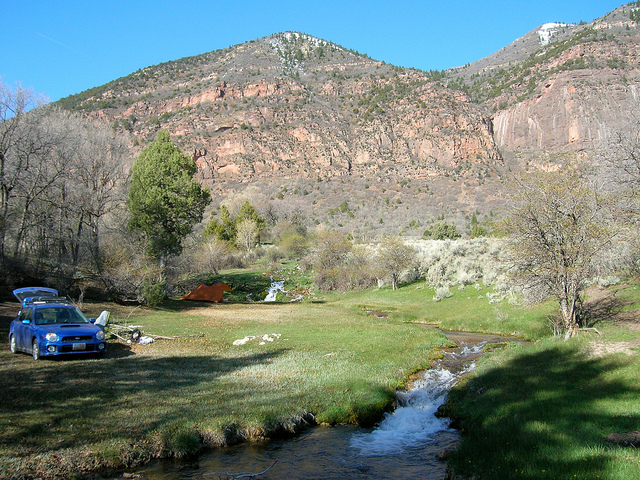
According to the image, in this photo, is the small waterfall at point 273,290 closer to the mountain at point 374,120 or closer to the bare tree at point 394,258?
the bare tree at point 394,258

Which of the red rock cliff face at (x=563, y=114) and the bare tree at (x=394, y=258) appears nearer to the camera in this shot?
the bare tree at (x=394, y=258)

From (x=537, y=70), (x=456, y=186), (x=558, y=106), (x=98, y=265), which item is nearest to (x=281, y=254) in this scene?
(x=98, y=265)

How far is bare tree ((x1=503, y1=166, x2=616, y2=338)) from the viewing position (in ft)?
47.1

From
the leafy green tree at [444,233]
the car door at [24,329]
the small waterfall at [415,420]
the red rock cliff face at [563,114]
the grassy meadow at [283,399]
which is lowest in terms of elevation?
the small waterfall at [415,420]

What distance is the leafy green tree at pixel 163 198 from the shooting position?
114ft

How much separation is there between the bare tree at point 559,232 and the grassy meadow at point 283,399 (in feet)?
6.71

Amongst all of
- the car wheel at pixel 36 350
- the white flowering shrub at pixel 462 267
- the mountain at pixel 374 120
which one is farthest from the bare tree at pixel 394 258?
the mountain at pixel 374 120

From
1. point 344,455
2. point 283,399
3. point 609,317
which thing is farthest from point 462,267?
point 344,455

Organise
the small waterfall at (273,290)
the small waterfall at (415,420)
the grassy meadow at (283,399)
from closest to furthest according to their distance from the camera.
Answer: the grassy meadow at (283,399), the small waterfall at (415,420), the small waterfall at (273,290)

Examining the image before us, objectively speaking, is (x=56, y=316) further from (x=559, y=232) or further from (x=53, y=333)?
(x=559, y=232)

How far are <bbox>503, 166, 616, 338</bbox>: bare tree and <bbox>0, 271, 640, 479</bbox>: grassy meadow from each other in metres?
2.04

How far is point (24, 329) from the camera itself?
1304 centimetres

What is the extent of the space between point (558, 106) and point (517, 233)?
12179 cm

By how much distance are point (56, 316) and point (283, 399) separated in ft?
27.0
